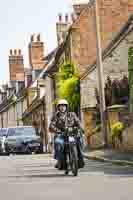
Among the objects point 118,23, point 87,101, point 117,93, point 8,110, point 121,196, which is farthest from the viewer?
point 8,110

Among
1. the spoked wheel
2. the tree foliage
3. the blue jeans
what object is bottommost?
the spoked wheel

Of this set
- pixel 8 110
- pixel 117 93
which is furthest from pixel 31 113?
pixel 117 93

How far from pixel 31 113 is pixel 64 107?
187 feet

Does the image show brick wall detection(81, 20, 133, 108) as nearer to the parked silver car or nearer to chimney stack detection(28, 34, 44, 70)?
the parked silver car

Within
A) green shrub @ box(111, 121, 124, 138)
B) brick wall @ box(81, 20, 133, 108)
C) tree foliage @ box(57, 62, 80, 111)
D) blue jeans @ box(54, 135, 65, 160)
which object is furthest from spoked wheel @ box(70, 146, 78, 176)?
tree foliage @ box(57, 62, 80, 111)

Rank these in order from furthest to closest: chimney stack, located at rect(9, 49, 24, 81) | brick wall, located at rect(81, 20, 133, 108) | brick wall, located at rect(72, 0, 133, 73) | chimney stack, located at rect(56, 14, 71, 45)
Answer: chimney stack, located at rect(9, 49, 24, 81) → chimney stack, located at rect(56, 14, 71, 45) → brick wall, located at rect(72, 0, 133, 73) → brick wall, located at rect(81, 20, 133, 108)

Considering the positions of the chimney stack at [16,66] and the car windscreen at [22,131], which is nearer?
the car windscreen at [22,131]

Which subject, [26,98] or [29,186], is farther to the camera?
[26,98]

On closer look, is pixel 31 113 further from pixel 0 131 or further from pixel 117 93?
pixel 117 93

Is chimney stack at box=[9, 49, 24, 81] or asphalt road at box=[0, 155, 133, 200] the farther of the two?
chimney stack at box=[9, 49, 24, 81]

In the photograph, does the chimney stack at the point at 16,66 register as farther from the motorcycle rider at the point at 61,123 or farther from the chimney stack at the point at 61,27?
the motorcycle rider at the point at 61,123

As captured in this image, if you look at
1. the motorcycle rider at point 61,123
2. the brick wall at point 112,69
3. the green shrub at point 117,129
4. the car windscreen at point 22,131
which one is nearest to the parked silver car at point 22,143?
the car windscreen at point 22,131

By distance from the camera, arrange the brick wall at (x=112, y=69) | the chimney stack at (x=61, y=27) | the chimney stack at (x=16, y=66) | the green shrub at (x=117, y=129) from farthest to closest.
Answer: the chimney stack at (x=16, y=66) < the chimney stack at (x=61, y=27) < the brick wall at (x=112, y=69) < the green shrub at (x=117, y=129)

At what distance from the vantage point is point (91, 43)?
46.0 m
